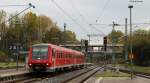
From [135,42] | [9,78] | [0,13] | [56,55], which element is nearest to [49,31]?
[0,13]

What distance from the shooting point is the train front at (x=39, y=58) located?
4944 centimetres

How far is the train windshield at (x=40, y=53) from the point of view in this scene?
50.0 m

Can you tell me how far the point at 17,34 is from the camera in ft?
447

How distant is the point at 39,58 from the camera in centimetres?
5003

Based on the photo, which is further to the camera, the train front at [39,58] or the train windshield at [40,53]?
the train windshield at [40,53]

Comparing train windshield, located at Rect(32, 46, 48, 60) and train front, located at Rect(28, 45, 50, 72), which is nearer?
train front, located at Rect(28, 45, 50, 72)

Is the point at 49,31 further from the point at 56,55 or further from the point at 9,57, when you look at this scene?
the point at 56,55

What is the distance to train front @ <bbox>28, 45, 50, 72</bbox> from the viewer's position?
49.4m

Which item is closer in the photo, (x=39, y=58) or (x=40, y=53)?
(x=39, y=58)

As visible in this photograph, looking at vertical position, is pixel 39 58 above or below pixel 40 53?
below

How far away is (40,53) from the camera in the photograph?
50.3 m

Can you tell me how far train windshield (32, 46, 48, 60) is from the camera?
50.0m

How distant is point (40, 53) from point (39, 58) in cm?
60

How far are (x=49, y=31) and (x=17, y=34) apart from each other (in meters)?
13.5
